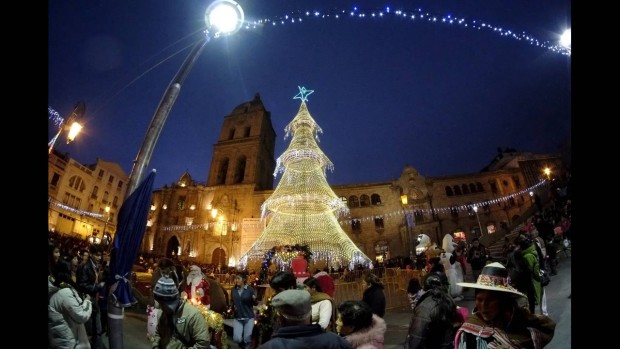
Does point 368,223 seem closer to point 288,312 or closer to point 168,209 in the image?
point 168,209

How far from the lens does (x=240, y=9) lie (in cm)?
686

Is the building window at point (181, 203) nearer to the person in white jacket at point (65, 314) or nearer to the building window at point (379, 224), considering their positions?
the building window at point (379, 224)

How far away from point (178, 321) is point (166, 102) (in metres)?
3.72

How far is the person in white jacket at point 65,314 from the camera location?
134 inches

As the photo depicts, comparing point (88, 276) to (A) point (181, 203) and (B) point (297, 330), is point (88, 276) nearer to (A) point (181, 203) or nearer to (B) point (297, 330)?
(B) point (297, 330)

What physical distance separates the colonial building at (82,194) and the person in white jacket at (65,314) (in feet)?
112

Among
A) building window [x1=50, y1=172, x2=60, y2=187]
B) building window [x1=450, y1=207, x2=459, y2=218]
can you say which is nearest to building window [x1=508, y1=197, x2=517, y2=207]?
building window [x1=450, y1=207, x2=459, y2=218]

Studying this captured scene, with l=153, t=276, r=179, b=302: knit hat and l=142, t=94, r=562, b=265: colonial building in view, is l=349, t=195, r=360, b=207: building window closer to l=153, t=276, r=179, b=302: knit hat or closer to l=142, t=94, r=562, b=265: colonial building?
l=142, t=94, r=562, b=265: colonial building

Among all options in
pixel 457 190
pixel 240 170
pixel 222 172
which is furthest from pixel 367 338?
pixel 222 172

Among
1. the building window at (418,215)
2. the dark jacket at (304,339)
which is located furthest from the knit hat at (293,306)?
the building window at (418,215)
